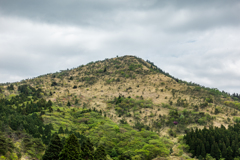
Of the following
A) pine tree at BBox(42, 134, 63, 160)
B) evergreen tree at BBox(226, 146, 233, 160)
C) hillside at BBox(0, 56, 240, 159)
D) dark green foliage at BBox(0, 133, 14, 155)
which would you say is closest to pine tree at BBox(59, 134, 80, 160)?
pine tree at BBox(42, 134, 63, 160)

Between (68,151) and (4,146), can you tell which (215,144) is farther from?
(4,146)

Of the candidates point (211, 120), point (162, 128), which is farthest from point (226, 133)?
point (162, 128)

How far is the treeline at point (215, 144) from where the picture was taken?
43.8 meters

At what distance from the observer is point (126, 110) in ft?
265

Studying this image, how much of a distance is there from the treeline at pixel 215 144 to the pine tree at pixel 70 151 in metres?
33.7

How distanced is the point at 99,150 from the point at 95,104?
52678mm

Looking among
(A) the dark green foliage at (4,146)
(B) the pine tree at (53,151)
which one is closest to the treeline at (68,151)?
(B) the pine tree at (53,151)

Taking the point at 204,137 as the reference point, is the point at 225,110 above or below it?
above

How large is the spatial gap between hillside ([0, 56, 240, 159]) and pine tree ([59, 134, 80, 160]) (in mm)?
12032

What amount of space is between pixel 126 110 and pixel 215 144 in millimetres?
42157

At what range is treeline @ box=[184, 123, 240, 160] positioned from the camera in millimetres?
→ 43812

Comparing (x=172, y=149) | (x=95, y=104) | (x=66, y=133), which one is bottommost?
(x=172, y=149)

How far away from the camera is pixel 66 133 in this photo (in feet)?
163

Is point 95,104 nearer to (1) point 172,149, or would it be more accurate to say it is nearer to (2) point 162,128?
(2) point 162,128
